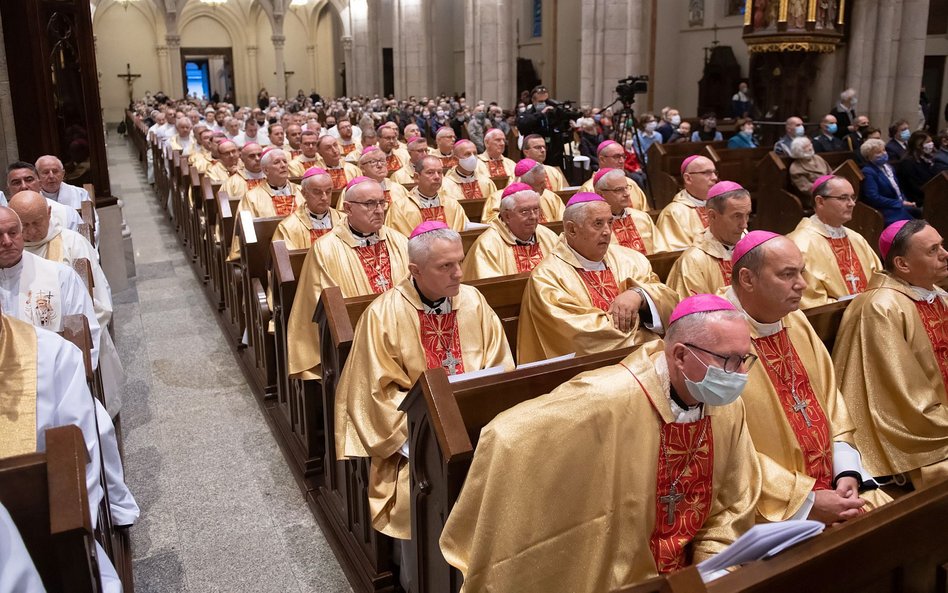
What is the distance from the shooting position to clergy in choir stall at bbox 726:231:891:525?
3.21 m

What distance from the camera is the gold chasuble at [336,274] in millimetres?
4660

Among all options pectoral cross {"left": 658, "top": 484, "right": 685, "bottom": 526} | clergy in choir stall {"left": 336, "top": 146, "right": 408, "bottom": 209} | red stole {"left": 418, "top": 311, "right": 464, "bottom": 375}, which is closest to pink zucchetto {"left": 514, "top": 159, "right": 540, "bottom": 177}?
clergy in choir stall {"left": 336, "top": 146, "right": 408, "bottom": 209}

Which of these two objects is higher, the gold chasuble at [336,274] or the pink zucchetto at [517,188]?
the pink zucchetto at [517,188]

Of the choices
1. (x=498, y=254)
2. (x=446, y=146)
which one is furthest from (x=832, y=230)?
(x=446, y=146)

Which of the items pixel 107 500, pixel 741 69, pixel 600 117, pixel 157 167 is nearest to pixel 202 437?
pixel 107 500

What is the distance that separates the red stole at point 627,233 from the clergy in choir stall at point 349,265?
6.45 feet

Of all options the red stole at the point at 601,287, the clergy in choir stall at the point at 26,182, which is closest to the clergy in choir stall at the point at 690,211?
the red stole at the point at 601,287

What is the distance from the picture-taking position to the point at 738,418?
2865mm

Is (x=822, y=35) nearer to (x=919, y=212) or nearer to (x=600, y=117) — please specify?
(x=600, y=117)

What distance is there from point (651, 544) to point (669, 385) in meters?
0.54

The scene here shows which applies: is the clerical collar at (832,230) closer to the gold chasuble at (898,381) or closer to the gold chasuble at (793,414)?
the gold chasuble at (898,381)

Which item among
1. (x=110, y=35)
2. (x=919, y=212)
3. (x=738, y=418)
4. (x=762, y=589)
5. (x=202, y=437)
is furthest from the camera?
(x=110, y=35)

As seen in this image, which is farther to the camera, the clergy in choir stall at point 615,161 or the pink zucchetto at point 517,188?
the clergy in choir stall at point 615,161

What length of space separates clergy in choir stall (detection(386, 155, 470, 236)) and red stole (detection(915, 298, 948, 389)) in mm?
4166
